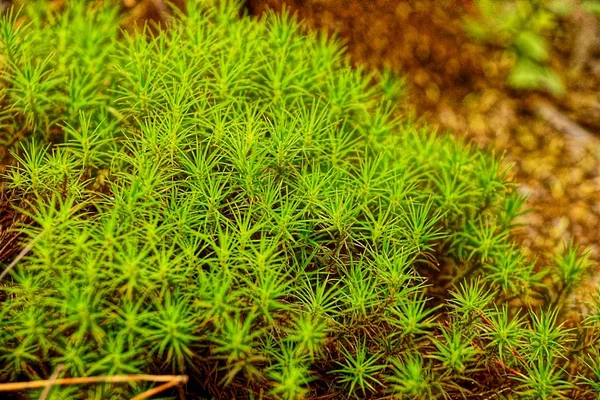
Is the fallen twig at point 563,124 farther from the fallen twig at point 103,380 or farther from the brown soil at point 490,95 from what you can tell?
the fallen twig at point 103,380

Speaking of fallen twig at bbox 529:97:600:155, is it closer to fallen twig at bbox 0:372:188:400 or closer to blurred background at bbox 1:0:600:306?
blurred background at bbox 1:0:600:306

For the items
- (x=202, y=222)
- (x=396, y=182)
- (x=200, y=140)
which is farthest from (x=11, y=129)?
(x=396, y=182)

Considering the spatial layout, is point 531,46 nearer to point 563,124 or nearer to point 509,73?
point 509,73

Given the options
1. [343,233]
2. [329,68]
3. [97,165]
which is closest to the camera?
[343,233]

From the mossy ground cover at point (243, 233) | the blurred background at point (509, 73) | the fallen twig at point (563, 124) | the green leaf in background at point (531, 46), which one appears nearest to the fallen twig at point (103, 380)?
the mossy ground cover at point (243, 233)

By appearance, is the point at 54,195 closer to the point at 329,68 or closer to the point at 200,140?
the point at 200,140

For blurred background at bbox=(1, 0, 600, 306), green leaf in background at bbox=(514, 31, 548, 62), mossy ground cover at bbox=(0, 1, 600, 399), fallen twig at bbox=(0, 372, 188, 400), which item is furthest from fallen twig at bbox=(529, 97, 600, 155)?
fallen twig at bbox=(0, 372, 188, 400)

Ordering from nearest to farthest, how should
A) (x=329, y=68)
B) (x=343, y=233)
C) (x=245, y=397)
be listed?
(x=245, y=397) < (x=343, y=233) < (x=329, y=68)
